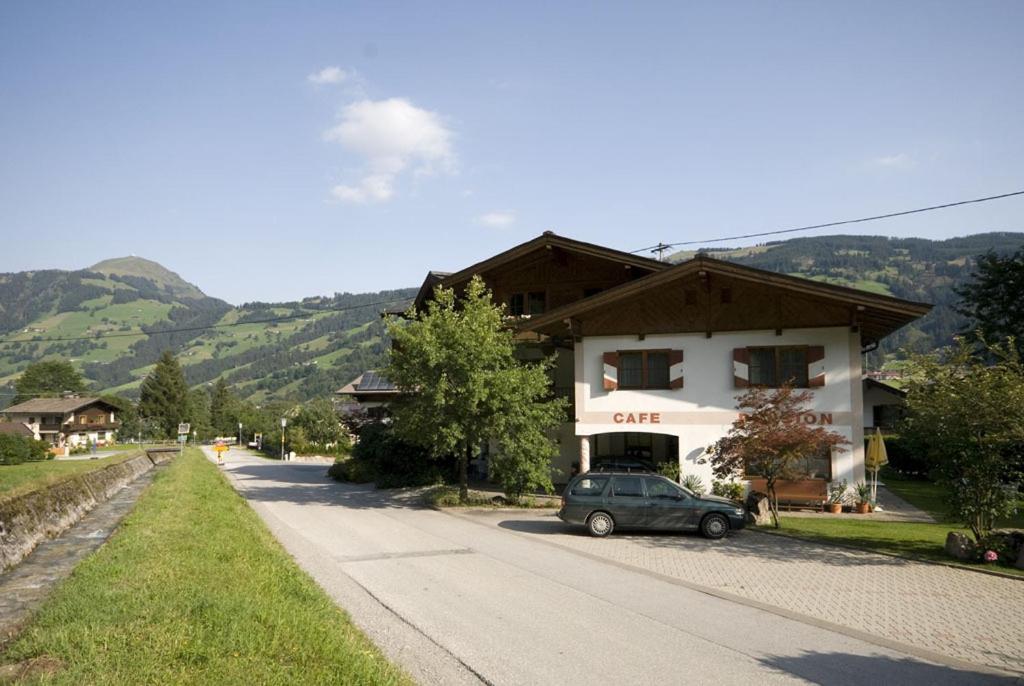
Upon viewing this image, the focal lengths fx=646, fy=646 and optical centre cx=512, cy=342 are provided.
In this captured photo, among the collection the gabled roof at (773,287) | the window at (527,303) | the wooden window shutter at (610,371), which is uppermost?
the window at (527,303)

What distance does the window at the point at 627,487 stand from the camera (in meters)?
15.9

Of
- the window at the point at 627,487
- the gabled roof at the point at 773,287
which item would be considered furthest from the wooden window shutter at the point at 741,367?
the window at the point at 627,487

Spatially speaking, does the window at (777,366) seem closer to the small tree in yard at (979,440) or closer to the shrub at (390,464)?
the small tree in yard at (979,440)

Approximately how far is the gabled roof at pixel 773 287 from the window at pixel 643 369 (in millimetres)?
2001

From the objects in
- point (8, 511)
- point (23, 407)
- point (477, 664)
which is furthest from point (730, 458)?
point (23, 407)

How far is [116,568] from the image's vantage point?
8.62 m

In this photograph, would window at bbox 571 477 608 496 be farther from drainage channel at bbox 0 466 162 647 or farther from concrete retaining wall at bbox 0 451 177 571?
A: concrete retaining wall at bbox 0 451 177 571

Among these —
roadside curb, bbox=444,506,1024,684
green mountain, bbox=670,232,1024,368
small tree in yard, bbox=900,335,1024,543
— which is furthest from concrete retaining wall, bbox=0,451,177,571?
green mountain, bbox=670,232,1024,368

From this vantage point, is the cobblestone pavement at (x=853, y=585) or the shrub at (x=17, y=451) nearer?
the cobblestone pavement at (x=853, y=585)

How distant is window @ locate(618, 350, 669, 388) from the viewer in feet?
72.8

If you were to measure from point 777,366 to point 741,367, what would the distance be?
43.3 inches

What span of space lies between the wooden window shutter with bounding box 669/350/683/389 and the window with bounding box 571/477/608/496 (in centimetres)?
675

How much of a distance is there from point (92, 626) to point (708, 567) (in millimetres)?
10201

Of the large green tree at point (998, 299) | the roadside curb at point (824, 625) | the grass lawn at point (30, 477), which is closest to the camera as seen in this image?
the roadside curb at point (824, 625)
